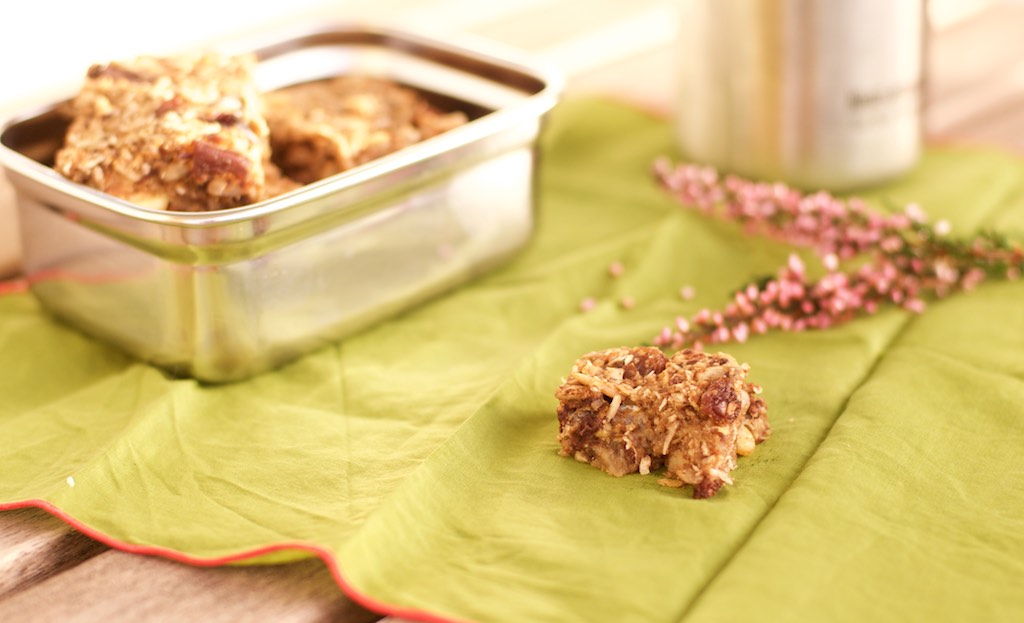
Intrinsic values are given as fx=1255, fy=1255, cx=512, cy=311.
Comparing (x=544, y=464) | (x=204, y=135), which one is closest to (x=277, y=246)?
(x=204, y=135)

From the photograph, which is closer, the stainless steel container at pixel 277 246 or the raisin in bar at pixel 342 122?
the stainless steel container at pixel 277 246

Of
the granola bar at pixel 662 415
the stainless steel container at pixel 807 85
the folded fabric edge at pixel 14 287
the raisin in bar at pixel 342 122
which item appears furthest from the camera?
the stainless steel container at pixel 807 85

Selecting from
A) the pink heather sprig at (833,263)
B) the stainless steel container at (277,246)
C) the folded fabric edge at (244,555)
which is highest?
the stainless steel container at (277,246)

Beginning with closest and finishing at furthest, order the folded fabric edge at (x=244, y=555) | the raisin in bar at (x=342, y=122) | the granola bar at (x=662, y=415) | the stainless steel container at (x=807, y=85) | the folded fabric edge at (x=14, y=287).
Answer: the folded fabric edge at (x=244, y=555)
the granola bar at (x=662, y=415)
the raisin in bar at (x=342, y=122)
the folded fabric edge at (x=14, y=287)
the stainless steel container at (x=807, y=85)

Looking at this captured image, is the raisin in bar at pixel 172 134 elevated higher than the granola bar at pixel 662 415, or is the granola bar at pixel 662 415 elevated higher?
the raisin in bar at pixel 172 134

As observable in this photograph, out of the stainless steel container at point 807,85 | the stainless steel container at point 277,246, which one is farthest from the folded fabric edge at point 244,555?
the stainless steel container at point 807,85

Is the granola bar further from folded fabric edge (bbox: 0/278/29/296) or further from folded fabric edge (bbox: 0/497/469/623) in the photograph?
folded fabric edge (bbox: 0/278/29/296)

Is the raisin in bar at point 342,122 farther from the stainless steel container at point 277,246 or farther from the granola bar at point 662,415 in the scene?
the granola bar at point 662,415

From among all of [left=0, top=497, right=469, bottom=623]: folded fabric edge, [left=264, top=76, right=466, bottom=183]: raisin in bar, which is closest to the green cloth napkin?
[left=0, top=497, right=469, bottom=623]: folded fabric edge

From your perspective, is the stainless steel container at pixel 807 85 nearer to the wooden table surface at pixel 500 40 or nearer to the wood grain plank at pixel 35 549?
the wooden table surface at pixel 500 40
